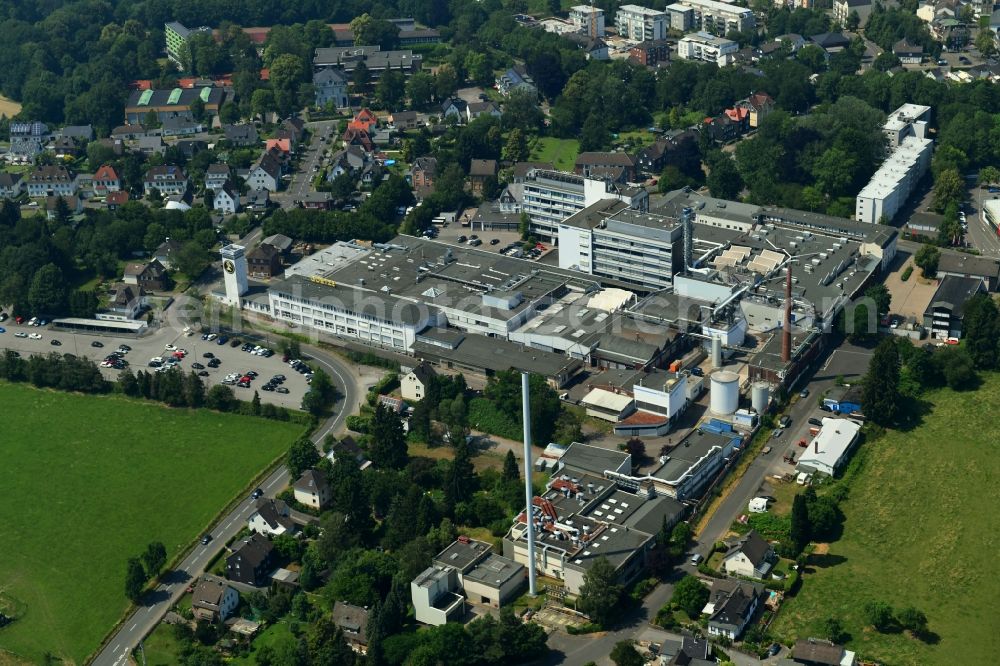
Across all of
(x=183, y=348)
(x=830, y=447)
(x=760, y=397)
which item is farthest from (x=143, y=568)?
(x=830, y=447)

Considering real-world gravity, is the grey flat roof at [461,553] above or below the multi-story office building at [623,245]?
below

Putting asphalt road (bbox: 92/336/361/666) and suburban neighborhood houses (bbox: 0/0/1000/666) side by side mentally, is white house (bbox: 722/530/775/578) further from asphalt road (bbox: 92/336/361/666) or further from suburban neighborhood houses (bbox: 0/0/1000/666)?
asphalt road (bbox: 92/336/361/666)

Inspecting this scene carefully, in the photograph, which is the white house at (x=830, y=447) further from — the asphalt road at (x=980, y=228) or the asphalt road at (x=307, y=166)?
the asphalt road at (x=307, y=166)

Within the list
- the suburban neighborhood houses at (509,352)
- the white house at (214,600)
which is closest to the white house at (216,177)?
the suburban neighborhood houses at (509,352)

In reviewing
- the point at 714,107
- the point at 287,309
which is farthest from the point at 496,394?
the point at 714,107

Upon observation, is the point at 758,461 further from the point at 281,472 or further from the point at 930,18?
the point at 930,18

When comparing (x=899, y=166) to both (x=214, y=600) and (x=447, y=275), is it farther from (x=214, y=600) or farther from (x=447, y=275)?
(x=214, y=600)
